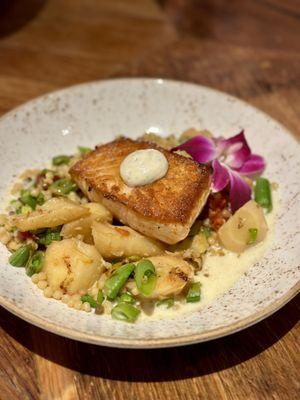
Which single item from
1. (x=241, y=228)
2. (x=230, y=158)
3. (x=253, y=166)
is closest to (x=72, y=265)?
(x=241, y=228)

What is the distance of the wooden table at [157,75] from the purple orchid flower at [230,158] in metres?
0.66

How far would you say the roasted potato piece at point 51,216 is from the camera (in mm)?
2570

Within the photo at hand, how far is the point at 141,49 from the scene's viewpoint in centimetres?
445

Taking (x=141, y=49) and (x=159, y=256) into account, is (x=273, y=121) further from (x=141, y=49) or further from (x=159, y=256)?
(x=141, y=49)

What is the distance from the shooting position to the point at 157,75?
4.11 metres

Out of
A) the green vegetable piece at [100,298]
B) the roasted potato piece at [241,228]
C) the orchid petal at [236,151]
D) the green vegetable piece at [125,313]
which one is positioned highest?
the orchid petal at [236,151]

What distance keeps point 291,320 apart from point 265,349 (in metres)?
0.24

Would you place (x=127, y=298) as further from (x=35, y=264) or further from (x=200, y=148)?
(x=200, y=148)

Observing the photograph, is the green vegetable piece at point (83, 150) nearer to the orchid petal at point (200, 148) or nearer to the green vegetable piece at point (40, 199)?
the green vegetable piece at point (40, 199)

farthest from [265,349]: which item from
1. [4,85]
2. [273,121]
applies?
[4,85]

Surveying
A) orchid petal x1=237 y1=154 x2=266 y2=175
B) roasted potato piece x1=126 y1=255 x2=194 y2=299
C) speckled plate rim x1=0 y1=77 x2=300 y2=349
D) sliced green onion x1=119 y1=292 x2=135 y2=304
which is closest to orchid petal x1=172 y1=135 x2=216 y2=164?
orchid petal x1=237 y1=154 x2=266 y2=175

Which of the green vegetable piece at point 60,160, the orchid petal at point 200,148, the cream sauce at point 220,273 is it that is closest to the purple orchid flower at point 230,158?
the orchid petal at point 200,148

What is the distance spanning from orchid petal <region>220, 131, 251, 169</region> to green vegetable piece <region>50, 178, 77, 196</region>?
3.01 ft

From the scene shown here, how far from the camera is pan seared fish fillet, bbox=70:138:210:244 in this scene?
2.48m
